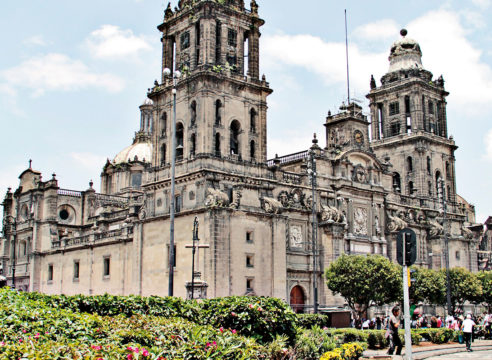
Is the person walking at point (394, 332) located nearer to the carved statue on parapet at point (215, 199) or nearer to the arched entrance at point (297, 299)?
the carved statue on parapet at point (215, 199)

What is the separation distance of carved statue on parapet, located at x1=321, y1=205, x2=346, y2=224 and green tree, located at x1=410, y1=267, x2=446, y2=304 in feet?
22.6

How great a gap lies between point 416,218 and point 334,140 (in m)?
12.6

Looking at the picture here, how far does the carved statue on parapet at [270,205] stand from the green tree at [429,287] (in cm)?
1145

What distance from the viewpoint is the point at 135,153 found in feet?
240

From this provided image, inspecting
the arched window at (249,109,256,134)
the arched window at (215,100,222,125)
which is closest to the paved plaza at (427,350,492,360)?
the arched window at (215,100,222,125)

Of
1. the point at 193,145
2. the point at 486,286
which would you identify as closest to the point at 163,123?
the point at 193,145

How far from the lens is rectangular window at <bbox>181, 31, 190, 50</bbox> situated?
4553 centimetres

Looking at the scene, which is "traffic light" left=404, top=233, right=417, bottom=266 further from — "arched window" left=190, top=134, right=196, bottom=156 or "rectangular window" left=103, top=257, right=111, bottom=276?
"rectangular window" left=103, top=257, right=111, bottom=276

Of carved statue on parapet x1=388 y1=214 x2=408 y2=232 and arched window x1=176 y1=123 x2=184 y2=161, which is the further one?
carved statue on parapet x1=388 y1=214 x2=408 y2=232

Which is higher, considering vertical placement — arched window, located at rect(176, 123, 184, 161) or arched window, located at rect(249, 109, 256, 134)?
arched window, located at rect(249, 109, 256, 134)

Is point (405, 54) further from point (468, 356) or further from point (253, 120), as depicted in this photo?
point (468, 356)

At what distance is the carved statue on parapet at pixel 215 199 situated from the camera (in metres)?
39.6

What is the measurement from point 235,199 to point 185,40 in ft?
43.8

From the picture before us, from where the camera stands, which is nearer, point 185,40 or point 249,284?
point 249,284
